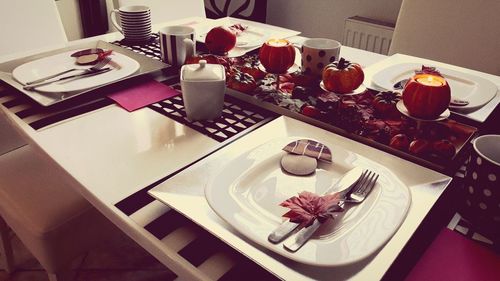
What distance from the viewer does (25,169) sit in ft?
3.47

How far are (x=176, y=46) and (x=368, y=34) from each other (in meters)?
1.41

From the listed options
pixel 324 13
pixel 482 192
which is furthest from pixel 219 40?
pixel 324 13

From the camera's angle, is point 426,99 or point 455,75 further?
point 455,75

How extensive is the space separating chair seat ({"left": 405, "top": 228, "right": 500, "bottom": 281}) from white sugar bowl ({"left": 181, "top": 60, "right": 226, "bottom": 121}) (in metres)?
0.45

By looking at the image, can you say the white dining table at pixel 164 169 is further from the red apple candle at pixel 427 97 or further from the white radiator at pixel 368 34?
the white radiator at pixel 368 34

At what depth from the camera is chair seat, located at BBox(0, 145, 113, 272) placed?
90 centimetres

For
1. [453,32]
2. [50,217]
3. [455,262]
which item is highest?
[453,32]

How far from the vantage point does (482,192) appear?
58 cm

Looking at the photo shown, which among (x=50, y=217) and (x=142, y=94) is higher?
(x=142, y=94)

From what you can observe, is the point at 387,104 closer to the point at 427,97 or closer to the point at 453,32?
the point at 427,97

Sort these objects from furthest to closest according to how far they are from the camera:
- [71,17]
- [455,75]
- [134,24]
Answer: [71,17]
[134,24]
[455,75]

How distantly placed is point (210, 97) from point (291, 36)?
63 cm

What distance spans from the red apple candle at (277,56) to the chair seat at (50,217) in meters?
0.51

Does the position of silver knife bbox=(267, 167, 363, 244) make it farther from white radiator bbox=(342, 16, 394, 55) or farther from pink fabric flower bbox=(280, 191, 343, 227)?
white radiator bbox=(342, 16, 394, 55)
